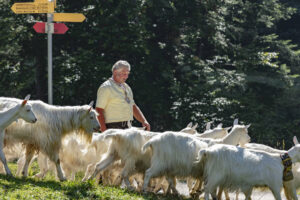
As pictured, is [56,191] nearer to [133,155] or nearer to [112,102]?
[133,155]

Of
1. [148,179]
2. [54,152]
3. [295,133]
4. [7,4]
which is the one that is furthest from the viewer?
[295,133]

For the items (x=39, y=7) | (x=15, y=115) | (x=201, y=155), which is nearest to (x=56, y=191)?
(x=15, y=115)

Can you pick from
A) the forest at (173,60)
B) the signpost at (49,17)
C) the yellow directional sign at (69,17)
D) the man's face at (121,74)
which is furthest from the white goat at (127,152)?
the forest at (173,60)

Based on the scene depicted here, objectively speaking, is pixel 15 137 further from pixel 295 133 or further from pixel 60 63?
pixel 295 133

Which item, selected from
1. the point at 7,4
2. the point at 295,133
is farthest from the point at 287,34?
the point at 7,4

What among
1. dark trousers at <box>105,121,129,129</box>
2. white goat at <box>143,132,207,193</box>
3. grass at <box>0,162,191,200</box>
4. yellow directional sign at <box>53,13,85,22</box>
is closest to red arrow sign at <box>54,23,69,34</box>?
yellow directional sign at <box>53,13,85,22</box>

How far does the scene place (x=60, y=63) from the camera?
15094mm

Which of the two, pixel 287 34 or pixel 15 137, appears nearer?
pixel 15 137

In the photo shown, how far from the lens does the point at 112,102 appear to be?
28.6 ft

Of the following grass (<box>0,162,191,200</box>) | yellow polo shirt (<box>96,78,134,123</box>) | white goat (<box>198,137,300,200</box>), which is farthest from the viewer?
yellow polo shirt (<box>96,78,134,123</box>)

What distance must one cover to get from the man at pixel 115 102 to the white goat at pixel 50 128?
1.80ft

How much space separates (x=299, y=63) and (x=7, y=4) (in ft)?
33.6

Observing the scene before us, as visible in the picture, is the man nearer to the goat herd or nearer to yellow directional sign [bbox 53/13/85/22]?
the goat herd

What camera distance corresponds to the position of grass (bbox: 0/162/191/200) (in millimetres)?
6254
